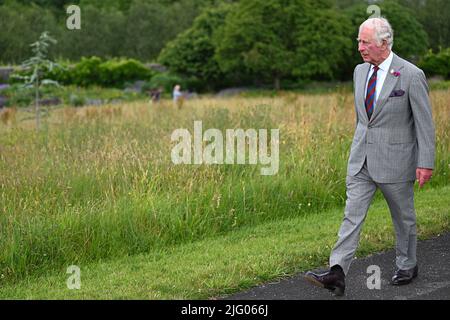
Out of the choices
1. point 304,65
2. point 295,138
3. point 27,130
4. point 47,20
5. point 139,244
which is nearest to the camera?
point 139,244

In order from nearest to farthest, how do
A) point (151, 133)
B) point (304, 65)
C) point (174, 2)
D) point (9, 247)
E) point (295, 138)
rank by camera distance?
point (9, 247)
point (295, 138)
point (151, 133)
point (304, 65)
point (174, 2)

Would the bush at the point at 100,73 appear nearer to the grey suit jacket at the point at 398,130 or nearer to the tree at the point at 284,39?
the tree at the point at 284,39

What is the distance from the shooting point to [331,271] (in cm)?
570

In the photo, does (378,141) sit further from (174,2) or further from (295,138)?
(174,2)

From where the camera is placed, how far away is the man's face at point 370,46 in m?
5.59

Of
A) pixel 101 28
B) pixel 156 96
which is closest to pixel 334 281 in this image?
pixel 156 96

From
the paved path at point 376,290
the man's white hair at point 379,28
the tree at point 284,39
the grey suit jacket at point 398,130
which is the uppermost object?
the tree at point 284,39

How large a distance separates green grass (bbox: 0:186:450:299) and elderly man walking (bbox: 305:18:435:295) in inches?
28.2

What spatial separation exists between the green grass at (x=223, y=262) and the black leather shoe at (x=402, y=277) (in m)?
0.80

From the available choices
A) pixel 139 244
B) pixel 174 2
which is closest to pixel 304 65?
pixel 174 2

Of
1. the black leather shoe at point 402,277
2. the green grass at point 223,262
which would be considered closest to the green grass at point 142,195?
Result: the green grass at point 223,262

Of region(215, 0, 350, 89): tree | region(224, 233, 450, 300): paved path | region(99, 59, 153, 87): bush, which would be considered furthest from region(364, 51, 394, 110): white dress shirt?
region(99, 59, 153, 87): bush

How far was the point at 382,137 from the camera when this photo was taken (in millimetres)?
5723

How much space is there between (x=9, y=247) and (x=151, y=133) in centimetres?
581
